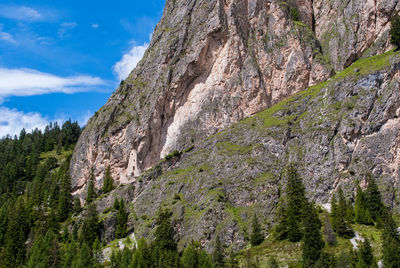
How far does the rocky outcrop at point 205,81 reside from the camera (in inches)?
4422

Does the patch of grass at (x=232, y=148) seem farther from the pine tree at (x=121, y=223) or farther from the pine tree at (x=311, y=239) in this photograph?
the pine tree at (x=121, y=223)

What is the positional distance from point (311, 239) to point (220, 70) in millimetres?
63404

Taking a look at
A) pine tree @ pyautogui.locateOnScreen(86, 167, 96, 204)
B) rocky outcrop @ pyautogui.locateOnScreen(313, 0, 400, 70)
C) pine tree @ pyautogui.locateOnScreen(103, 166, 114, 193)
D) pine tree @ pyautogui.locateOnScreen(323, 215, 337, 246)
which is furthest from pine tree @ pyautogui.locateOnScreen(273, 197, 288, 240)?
pine tree @ pyautogui.locateOnScreen(86, 167, 96, 204)

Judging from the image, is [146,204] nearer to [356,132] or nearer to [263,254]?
[263,254]

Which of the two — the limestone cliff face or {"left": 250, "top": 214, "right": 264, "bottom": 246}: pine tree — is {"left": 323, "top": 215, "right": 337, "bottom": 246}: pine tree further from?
the limestone cliff face

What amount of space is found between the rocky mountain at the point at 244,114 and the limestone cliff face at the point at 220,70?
1.09 ft

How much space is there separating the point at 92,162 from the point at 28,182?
147 ft

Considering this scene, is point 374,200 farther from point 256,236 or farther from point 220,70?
point 220,70

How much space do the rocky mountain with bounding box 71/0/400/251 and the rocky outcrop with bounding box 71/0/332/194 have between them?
1.12 ft

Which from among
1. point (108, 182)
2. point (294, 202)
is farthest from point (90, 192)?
point (294, 202)

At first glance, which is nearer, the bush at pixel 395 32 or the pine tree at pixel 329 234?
the pine tree at pixel 329 234

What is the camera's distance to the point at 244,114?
112 m

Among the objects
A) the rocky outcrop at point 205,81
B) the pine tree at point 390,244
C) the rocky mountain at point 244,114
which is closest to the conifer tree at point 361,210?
the rocky mountain at point 244,114

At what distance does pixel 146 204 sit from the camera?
97125 mm
